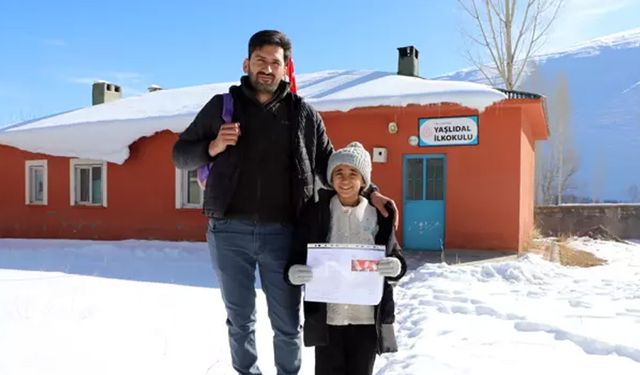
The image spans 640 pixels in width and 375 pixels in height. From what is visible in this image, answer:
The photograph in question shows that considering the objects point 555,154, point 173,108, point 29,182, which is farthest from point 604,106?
point 29,182

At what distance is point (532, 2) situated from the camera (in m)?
17.1

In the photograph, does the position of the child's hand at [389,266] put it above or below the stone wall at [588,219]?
above

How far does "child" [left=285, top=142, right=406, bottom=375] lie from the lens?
2.17m

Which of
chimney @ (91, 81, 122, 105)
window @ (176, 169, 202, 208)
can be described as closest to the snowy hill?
chimney @ (91, 81, 122, 105)

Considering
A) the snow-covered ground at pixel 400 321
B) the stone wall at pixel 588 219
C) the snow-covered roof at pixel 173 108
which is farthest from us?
the stone wall at pixel 588 219

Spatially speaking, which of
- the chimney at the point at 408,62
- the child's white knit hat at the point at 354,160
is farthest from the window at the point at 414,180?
the child's white knit hat at the point at 354,160

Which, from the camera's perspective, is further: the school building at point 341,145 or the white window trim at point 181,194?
the white window trim at point 181,194

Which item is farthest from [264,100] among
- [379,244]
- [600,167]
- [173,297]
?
[600,167]

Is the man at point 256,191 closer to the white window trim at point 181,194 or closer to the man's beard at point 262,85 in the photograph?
the man's beard at point 262,85

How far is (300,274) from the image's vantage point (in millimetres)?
2111

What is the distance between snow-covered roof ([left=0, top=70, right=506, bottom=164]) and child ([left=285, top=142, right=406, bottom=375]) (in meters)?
5.68

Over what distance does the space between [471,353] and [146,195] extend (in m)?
8.40

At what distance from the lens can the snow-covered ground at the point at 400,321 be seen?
295 centimetres

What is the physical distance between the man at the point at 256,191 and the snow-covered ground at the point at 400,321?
0.80 m
